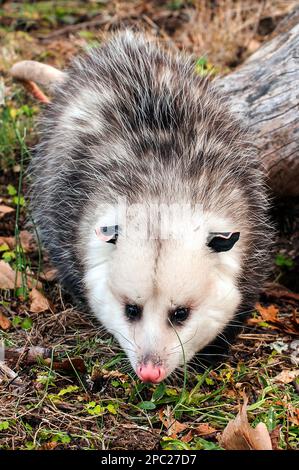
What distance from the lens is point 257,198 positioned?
300 cm

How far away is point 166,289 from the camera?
2.48 meters

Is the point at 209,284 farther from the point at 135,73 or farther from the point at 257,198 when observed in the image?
the point at 135,73

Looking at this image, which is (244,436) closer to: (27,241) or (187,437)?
(187,437)

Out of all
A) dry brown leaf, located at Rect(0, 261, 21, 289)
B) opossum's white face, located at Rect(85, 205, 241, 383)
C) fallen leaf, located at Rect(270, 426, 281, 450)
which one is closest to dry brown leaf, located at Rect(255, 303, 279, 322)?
opossum's white face, located at Rect(85, 205, 241, 383)

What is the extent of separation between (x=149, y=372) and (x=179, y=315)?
22cm

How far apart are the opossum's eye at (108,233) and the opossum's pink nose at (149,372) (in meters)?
A: 0.42

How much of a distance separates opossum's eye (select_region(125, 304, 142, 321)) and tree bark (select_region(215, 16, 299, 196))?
121cm

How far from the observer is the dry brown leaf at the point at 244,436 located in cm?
241

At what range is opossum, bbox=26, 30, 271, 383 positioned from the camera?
8.27ft

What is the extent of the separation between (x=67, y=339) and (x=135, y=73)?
1.13 metres

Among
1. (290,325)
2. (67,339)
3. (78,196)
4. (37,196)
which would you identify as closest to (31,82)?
(37,196)

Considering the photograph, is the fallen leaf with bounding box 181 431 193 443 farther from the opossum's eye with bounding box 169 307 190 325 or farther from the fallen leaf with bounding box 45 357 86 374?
the fallen leaf with bounding box 45 357 86 374

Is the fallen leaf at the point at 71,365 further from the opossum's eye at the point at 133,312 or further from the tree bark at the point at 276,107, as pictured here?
the tree bark at the point at 276,107

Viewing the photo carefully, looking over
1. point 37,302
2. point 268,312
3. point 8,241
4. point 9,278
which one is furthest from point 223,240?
point 8,241
